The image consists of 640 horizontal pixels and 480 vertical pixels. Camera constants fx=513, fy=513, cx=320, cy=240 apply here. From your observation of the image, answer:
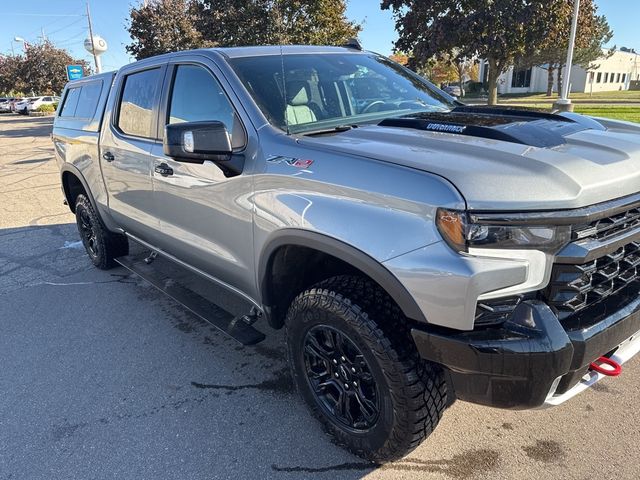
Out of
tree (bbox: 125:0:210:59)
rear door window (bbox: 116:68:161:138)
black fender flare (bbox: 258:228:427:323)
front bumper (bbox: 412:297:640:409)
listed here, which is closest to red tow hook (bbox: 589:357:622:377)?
front bumper (bbox: 412:297:640:409)

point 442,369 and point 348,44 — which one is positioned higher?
point 348,44

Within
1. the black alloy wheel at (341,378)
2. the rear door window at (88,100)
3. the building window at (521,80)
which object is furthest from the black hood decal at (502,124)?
the building window at (521,80)

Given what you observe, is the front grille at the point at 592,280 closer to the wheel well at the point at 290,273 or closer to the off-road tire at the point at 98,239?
the wheel well at the point at 290,273

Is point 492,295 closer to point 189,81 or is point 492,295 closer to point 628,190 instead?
point 628,190

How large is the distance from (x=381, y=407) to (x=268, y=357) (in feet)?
4.70

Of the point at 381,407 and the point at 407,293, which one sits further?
the point at 381,407

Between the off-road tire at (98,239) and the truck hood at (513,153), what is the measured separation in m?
3.25

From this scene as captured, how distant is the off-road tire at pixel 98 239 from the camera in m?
5.05

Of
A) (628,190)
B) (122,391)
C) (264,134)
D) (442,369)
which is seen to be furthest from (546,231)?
(122,391)

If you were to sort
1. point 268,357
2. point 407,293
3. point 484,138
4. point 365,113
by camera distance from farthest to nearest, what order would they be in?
point 268,357 → point 365,113 → point 484,138 → point 407,293

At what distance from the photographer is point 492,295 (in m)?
1.85

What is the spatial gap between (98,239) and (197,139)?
305cm

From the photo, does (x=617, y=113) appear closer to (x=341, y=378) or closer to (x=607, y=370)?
(x=607, y=370)

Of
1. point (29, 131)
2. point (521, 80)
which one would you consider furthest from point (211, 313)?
point (521, 80)
